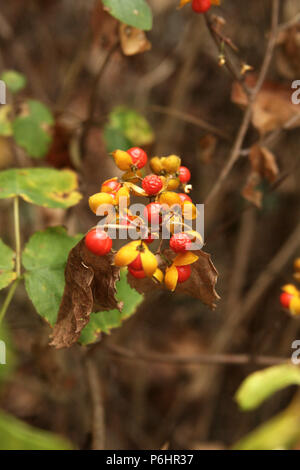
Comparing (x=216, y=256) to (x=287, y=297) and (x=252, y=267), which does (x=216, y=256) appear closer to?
(x=252, y=267)

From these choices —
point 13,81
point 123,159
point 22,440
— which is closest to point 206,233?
point 13,81

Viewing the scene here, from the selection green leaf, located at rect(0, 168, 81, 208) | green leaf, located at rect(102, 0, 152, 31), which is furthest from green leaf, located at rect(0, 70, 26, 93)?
green leaf, located at rect(102, 0, 152, 31)

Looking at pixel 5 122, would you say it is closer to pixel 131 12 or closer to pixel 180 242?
pixel 131 12

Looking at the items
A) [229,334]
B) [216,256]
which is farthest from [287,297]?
[216,256]

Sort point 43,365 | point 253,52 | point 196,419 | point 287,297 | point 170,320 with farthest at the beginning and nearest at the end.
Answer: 1. point 170,320
2. point 196,419
3. point 253,52
4. point 43,365
5. point 287,297

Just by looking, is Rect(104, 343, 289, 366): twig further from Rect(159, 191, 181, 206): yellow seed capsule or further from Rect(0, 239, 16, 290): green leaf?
Rect(159, 191, 181, 206): yellow seed capsule
